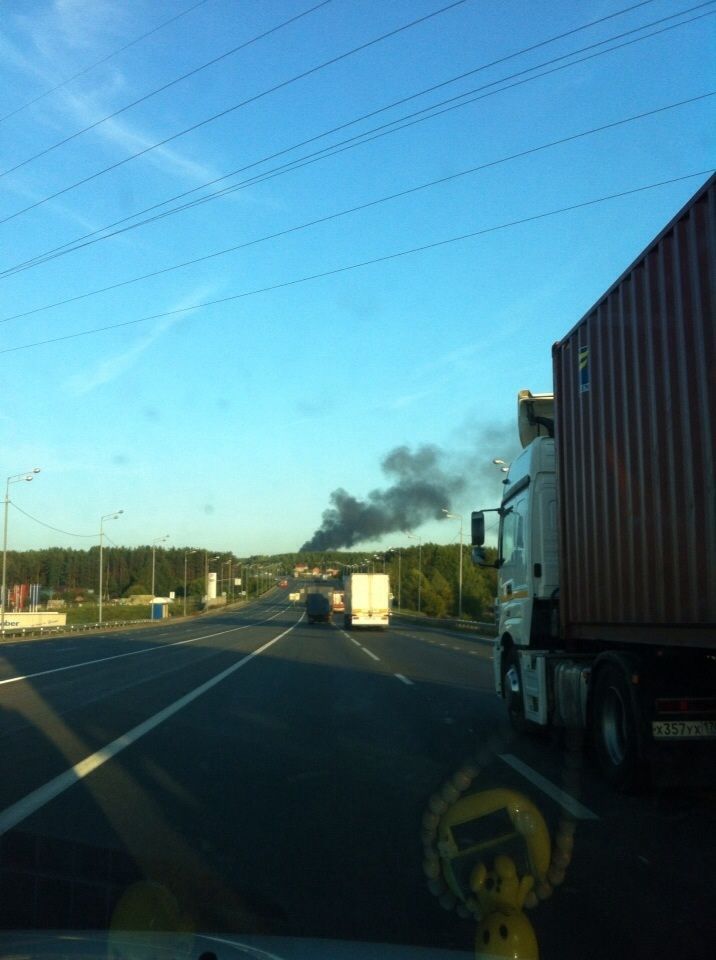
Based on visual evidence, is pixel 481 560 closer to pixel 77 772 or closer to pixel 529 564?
pixel 529 564

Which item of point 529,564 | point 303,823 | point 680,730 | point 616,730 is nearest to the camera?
point 303,823

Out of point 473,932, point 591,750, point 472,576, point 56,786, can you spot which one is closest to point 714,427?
point 473,932

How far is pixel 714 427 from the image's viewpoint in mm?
6727

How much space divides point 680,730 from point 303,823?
315 cm

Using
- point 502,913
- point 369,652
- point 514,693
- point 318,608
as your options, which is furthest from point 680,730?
point 318,608

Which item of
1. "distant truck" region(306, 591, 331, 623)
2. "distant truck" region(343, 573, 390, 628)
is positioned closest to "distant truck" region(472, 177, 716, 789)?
"distant truck" region(343, 573, 390, 628)

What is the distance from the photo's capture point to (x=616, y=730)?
8.51 m

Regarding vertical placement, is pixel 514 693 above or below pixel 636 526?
below

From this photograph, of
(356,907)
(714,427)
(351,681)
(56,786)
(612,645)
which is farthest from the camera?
(351,681)

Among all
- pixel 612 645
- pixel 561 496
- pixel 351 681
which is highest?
→ pixel 561 496

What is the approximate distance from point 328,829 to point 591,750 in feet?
14.0

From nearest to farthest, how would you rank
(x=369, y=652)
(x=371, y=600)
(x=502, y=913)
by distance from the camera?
(x=502, y=913) → (x=369, y=652) → (x=371, y=600)

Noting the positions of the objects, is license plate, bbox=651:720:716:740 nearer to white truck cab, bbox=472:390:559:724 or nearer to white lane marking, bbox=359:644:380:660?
white truck cab, bbox=472:390:559:724

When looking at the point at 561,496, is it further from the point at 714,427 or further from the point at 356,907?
the point at 356,907
